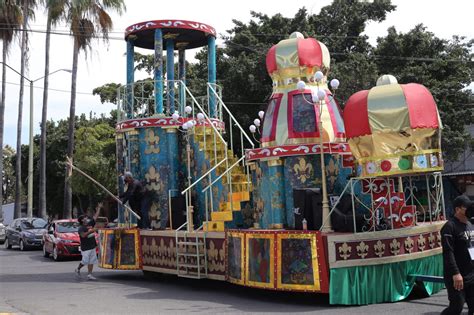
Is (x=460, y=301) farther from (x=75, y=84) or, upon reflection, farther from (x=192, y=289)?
(x=75, y=84)

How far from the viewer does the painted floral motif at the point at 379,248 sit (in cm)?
1006

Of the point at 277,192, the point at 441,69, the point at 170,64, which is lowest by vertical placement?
the point at 277,192

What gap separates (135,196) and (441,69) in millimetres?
16782

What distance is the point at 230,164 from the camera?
14.1 meters

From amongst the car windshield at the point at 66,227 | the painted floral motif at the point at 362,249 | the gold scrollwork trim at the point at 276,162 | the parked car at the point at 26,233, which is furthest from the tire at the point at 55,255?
the painted floral motif at the point at 362,249

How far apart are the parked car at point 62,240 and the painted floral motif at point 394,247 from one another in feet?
45.5

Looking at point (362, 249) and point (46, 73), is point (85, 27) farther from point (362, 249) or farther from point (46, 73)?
point (362, 249)

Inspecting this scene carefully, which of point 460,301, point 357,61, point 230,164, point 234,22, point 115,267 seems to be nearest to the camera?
point 460,301

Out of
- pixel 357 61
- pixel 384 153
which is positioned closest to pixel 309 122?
pixel 384 153

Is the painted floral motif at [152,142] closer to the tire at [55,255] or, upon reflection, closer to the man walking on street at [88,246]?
the man walking on street at [88,246]

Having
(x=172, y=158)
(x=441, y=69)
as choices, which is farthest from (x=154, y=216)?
(x=441, y=69)

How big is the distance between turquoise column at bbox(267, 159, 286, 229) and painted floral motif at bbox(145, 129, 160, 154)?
4.27m

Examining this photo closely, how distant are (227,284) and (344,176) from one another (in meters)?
3.98

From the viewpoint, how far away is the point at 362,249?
32.7 ft
